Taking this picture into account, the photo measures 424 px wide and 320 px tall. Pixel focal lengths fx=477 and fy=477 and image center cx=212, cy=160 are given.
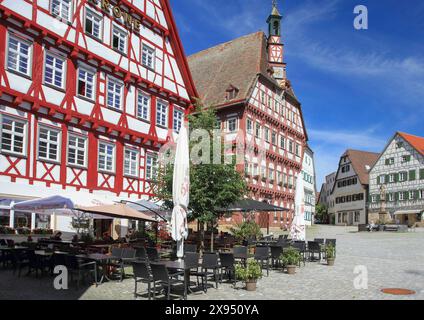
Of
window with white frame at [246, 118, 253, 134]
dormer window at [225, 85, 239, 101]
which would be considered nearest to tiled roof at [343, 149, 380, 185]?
window with white frame at [246, 118, 253, 134]

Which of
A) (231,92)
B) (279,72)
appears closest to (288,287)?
(231,92)

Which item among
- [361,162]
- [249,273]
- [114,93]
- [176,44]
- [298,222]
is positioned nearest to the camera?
[249,273]

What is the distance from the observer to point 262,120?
137ft

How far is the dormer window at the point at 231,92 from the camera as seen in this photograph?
39.6 metres

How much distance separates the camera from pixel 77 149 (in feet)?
70.9

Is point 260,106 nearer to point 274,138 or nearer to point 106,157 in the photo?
point 274,138

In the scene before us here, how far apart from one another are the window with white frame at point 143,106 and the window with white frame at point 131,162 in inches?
77.4

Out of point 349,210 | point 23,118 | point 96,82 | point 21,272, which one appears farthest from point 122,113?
point 349,210

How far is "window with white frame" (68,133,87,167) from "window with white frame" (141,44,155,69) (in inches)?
250

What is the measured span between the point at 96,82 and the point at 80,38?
2.15m

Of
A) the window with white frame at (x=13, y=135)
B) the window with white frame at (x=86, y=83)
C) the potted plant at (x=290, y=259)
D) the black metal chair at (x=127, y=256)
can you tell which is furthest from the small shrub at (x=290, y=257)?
the window with white frame at (x=86, y=83)

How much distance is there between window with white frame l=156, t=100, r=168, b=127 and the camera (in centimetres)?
2709

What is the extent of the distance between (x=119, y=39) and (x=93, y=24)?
1896 millimetres

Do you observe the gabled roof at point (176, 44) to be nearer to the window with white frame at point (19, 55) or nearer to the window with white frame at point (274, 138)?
the window with white frame at point (19, 55)
